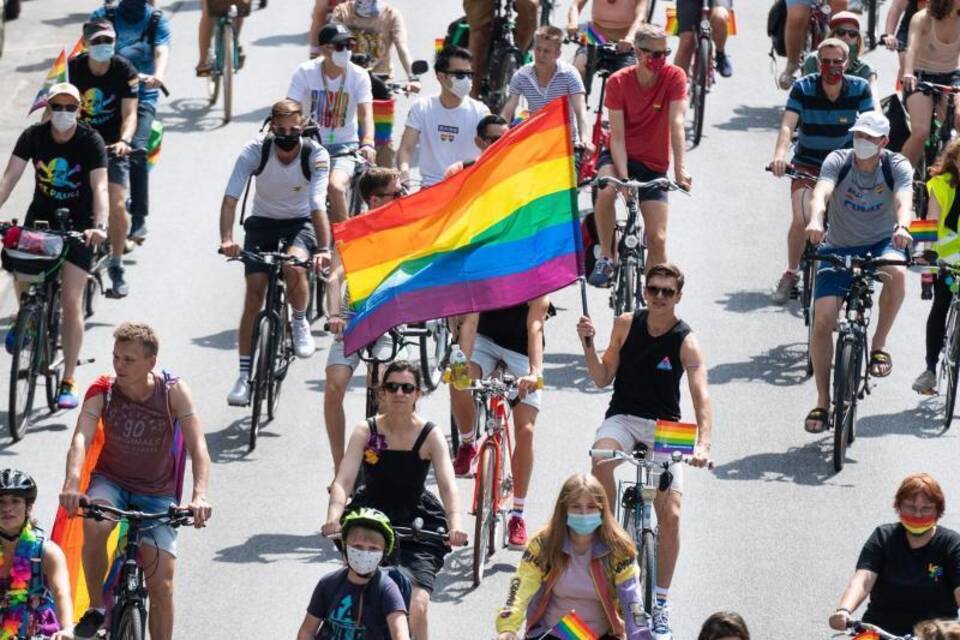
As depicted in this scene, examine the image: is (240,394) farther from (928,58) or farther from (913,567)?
(928,58)

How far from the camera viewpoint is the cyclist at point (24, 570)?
39.0ft

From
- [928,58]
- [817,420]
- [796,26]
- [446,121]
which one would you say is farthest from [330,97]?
[796,26]

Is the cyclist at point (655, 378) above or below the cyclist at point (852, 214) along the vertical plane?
below

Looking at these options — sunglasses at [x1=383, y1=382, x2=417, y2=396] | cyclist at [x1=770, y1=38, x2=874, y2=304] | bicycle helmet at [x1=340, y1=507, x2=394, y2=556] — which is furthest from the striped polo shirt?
bicycle helmet at [x1=340, y1=507, x2=394, y2=556]

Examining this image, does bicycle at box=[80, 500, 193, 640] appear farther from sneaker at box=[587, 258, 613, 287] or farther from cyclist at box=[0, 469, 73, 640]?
sneaker at box=[587, 258, 613, 287]

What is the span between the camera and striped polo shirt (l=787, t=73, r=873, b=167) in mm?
18641

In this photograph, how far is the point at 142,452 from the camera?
12992mm

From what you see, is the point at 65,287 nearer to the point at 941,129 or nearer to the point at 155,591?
the point at 155,591

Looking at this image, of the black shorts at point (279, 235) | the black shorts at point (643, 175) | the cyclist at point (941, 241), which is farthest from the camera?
the black shorts at point (643, 175)

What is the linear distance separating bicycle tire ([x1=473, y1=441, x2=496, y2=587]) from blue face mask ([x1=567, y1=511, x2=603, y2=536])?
266 centimetres

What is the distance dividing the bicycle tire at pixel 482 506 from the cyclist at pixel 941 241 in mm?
4458

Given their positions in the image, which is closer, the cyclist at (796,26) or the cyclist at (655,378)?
the cyclist at (655,378)

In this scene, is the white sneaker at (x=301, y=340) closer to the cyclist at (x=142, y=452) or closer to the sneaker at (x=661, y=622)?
the cyclist at (x=142, y=452)

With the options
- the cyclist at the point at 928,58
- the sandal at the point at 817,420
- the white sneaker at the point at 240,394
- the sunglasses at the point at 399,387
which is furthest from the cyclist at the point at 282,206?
the cyclist at the point at 928,58
